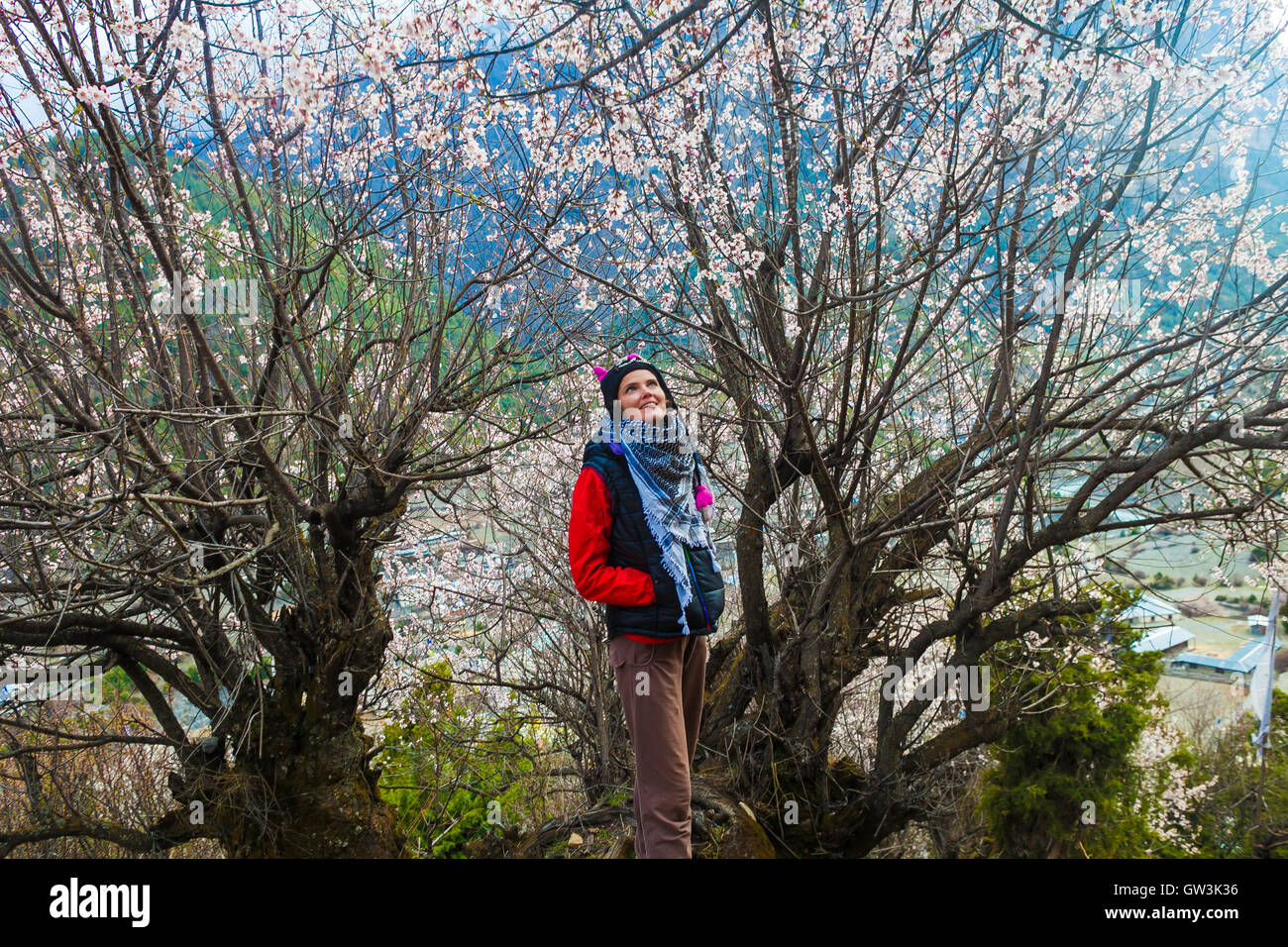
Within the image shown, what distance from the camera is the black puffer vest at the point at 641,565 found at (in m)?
2.36

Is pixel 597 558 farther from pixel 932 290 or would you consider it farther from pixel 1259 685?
pixel 1259 685

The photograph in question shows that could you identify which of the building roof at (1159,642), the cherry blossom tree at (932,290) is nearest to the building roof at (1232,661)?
the building roof at (1159,642)

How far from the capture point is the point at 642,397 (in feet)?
8.34

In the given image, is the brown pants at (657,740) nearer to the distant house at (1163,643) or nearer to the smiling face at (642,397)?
the smiling face at (642,397)

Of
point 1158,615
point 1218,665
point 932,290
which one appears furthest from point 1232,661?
point 1158,615

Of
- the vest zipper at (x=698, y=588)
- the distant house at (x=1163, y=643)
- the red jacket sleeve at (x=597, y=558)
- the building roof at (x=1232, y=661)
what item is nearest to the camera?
the red jacket sleeve at (x=597, y=558)

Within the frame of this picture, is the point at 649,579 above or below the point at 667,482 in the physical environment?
below

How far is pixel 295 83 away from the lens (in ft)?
7.26

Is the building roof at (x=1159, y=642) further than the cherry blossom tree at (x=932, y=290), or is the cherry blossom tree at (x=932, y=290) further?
the building roof at (x=1159, y=642)

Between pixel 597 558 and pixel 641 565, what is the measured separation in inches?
5.4

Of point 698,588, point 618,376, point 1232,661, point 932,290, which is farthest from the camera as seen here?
point 1232,661

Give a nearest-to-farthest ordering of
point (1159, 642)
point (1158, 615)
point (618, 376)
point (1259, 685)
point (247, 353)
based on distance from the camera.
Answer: point (618, 376)
point (1158, 615)
point (247, 353)
point (1159, 642)
point (1259, 685)
